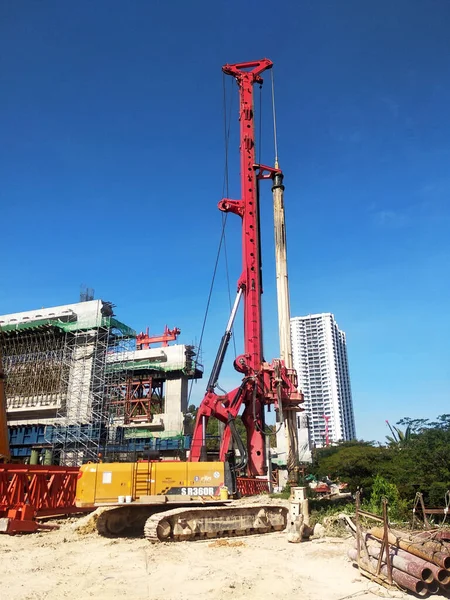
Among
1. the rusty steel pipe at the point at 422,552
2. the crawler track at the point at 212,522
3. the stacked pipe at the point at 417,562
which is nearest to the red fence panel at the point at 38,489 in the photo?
the crawler track at the point at 212,522

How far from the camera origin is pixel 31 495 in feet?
55.4

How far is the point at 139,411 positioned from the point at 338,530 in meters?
44.1

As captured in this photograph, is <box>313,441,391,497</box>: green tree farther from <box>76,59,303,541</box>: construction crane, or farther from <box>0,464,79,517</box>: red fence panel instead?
<box>0,464,79,517</box>: red fence panel

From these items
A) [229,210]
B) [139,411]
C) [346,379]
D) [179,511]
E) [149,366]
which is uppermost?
[346,379]

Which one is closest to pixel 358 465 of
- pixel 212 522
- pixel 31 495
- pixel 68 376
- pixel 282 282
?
pixel 282 282

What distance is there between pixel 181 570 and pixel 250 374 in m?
15.0

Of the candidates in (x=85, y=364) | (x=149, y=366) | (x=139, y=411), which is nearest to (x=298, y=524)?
(x=85, y=364)

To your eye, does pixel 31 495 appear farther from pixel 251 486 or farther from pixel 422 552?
pixel 422 552

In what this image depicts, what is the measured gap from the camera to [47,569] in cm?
1055

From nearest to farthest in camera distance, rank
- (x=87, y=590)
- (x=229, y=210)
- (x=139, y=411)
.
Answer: (x=87, y=590) < (x=229, y=210) < (x=139, y=411)

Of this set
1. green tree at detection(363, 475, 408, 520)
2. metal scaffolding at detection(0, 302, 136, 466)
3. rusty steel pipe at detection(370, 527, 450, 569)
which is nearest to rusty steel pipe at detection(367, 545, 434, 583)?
rusty steel pipe at detection(370, 527, 450, 569)

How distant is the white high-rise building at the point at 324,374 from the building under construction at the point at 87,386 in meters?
94.0

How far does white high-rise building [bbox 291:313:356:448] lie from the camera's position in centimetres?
14150

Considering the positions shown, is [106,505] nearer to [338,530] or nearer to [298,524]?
[298,524]
